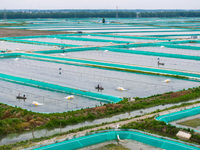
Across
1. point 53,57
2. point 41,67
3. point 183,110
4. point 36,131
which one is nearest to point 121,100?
point 183,110

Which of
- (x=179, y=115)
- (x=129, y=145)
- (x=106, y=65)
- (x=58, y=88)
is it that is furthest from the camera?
(x=106, y=65)

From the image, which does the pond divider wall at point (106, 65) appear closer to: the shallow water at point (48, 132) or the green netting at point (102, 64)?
the green netting at point (102, 64)

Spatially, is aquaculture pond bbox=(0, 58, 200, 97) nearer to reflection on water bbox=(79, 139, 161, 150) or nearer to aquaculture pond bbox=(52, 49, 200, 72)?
aquaculture pond bbox=(52, 49, 200, 72)

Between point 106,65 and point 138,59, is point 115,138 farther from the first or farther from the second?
point 138,59

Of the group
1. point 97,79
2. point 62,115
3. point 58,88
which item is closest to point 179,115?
point 62,115

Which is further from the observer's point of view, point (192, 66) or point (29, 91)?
point (192, 66)

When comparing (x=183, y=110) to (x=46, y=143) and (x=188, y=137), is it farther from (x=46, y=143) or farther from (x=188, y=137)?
(x=46, y=143)
